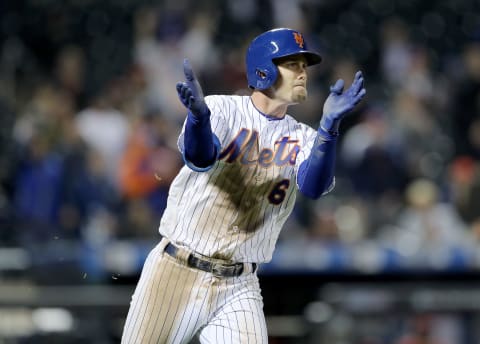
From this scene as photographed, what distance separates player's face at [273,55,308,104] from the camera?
4.23 m

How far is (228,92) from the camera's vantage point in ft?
30.5

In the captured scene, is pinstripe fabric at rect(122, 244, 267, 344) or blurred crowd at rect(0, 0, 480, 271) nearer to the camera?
pinstripe fabric at rect(122, 244, 267, 344)

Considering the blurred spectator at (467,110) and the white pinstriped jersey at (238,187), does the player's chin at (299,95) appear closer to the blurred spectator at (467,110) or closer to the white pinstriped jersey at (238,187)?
the white pinstriped jersey at (238,187)

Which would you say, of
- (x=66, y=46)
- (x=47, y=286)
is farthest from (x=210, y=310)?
(x=66, y=46)

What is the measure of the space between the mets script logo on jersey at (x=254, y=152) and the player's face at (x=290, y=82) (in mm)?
191

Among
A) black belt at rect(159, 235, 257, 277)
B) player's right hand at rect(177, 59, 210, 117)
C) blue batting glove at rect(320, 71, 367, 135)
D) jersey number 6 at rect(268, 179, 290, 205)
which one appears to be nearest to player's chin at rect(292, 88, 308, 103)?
blue batting glove at rect(320, 71, 367, 135)

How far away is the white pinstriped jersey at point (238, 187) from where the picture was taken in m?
4.24

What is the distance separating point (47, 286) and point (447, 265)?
9.64 feet

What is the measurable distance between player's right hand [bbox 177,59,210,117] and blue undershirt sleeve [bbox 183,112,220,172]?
0.04 metres

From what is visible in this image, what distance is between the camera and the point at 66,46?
10.6 m

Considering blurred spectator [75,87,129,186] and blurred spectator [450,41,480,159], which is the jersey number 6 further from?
blurred spectator [450,41,480,159]

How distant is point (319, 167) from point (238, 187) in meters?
0.40

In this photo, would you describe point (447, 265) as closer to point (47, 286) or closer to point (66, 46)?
point (47, 286)

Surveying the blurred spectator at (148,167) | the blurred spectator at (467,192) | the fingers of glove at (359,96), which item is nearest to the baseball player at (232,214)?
the fingers of glove at (359,96)
